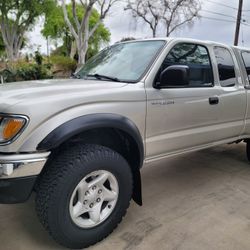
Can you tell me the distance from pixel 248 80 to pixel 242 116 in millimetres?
514

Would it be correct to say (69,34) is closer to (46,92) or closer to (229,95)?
(229,95)

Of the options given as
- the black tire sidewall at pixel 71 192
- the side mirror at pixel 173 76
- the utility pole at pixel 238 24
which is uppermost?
the utility pole at pixel 238 24


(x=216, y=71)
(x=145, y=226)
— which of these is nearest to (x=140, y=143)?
(x=145, y=226)

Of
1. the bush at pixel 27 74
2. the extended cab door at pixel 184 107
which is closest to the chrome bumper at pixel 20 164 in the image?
the extended cab door at pixel 184 107

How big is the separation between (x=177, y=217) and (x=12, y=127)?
6.23ft

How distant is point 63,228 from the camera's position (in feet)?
7.95

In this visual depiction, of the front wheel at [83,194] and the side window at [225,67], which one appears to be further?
the side window at [225,67]

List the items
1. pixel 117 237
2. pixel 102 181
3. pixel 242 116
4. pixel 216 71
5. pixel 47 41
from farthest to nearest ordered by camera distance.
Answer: pixel 47 41
pixel 242 116
pixel 216 71
pixel 117 237
pixel 102 181

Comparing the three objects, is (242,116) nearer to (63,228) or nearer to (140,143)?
(140,143)

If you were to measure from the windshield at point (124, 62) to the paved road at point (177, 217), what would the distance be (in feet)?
4.66

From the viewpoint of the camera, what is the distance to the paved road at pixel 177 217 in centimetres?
273

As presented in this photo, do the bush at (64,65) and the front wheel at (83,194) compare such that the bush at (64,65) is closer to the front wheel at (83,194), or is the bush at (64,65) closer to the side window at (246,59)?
the side window at (246,59)

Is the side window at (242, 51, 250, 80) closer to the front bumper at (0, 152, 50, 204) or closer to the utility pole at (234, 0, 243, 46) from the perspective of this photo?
the front bumper at (0, 152, 50, 204)

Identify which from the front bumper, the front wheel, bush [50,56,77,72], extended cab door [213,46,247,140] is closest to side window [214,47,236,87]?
extended cab door [213,46,247,140]
